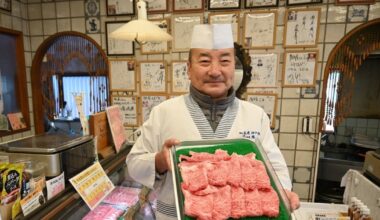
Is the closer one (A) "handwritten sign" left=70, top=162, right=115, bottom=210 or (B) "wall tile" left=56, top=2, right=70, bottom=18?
(A) "handwritten sign" left=70, top=162, right=115, bottom=210

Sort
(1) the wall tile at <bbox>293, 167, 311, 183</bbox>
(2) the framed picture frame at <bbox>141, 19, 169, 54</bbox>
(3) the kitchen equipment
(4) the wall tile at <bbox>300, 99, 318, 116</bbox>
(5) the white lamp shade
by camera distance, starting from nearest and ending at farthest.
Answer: (3) the kitchen equipment
(5) the white lamp shade
(4) the wall tile at <bbox>300, 99, 318, 116</bbox>
(1) the wall tile at <bbox>293, 167, 311, 183</bbox>
(2) the framed picture frame at <bbox>141, 19, 169, 54</bbox>

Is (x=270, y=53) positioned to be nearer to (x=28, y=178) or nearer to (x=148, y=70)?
(x=148, y=70)

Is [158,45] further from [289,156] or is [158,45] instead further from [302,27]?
[289,156]

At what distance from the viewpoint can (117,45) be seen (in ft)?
9.30

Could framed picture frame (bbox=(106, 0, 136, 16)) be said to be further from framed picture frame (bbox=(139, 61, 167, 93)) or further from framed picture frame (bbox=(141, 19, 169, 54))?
framed picture frame (bbox=(139, 61, 167, 93))

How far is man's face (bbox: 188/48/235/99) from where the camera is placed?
1.03 m

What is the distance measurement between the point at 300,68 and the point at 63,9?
293cm

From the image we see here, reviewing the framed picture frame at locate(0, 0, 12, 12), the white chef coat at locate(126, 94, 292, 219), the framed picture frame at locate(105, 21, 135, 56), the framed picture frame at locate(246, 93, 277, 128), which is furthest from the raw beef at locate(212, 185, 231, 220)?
the framed picture frame at locate(0, 0, 12, 12)

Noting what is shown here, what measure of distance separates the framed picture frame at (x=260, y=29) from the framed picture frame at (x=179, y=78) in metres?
0.78

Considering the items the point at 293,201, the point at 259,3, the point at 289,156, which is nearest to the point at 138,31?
the point at 293,201

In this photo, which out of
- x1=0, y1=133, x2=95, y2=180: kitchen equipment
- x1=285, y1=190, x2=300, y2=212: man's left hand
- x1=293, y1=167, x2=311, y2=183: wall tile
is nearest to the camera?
x1=285, y1=190, x2=300, y2=212: man's left hand

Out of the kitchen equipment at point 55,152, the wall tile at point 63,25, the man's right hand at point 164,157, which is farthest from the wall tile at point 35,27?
the man's right hand at point 164,157

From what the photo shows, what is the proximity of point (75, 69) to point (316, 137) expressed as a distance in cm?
496

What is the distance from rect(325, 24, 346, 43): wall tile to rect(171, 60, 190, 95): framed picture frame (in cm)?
153
